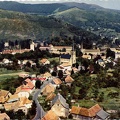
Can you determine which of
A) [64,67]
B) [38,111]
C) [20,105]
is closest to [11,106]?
[20,105]

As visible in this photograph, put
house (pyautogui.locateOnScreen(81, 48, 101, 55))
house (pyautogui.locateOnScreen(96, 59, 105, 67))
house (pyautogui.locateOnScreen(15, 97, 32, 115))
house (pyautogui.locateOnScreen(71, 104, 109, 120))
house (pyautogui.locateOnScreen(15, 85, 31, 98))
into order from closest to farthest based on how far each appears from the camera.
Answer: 1. house (pyautogui.locateOnScreen(71, 104, 109, 120))
2. house (pyautogui.locateOnScreen(15, 97, 32, 115))
3. house (pyautogui.locateOnScreen(15, 85, 31, 98))
4. house (pyautogui.locateOnScreen(96, 59, 105, 67))
5. house (pyautogui.locateOnScreen(81, 48, 101, 55))

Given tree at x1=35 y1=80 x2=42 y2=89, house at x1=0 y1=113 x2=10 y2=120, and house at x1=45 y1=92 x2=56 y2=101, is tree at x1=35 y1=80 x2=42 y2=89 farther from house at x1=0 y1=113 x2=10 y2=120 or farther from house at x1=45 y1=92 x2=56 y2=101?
house at x1=0 y1=113 x2=10 y2=120

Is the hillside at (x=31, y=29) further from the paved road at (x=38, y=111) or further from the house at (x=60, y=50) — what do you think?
the paved road at (x=38, y=111)

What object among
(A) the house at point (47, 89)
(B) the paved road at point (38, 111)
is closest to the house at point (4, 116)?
(B) the paved road at point (38, 111)

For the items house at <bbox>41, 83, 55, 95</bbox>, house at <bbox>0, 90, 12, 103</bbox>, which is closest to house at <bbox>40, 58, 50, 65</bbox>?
house at <bbox>41, 83, 55, 95</bbox>

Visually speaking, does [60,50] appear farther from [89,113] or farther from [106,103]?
[89,113]
